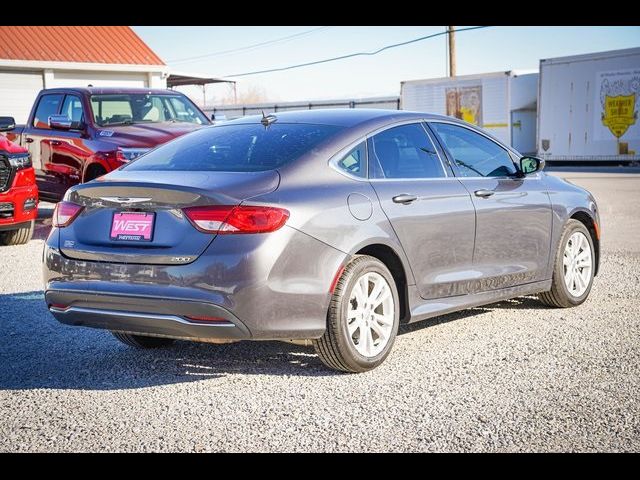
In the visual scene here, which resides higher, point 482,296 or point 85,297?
point 85,297

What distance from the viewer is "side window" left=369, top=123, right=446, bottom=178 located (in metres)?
5.66

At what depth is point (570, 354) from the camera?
5.68m

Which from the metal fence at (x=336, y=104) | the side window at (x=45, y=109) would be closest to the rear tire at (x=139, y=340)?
the side window at (x=45, y=109)

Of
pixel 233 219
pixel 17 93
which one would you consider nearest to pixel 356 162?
pixel 233 219

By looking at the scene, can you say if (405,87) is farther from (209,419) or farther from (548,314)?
(209,419)

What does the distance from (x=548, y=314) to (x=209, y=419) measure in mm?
→ 3450

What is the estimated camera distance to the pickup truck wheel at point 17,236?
1161cm

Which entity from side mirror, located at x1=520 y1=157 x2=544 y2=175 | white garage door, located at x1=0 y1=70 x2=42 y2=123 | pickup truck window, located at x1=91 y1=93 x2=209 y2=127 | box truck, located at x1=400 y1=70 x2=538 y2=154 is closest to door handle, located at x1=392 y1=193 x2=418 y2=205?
side mirror, located at x1=520 y1=157 x2=544 y2=175

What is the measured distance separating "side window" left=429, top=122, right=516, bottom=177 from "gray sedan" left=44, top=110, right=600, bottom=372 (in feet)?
0.08

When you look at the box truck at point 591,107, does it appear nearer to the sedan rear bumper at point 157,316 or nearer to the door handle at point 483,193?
the door handle at point 483,193

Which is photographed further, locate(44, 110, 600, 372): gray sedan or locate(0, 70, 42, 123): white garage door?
locate(0, 70, 42, 123): white garage door

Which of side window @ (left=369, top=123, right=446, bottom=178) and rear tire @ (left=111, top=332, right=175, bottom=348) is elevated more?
side window @ (left=369, top=123, right=446, bottom=178)

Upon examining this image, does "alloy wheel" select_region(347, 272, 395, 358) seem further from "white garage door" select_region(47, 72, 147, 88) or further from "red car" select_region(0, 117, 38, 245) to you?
"white garage door" select_region(47, 72, 147, 88)
